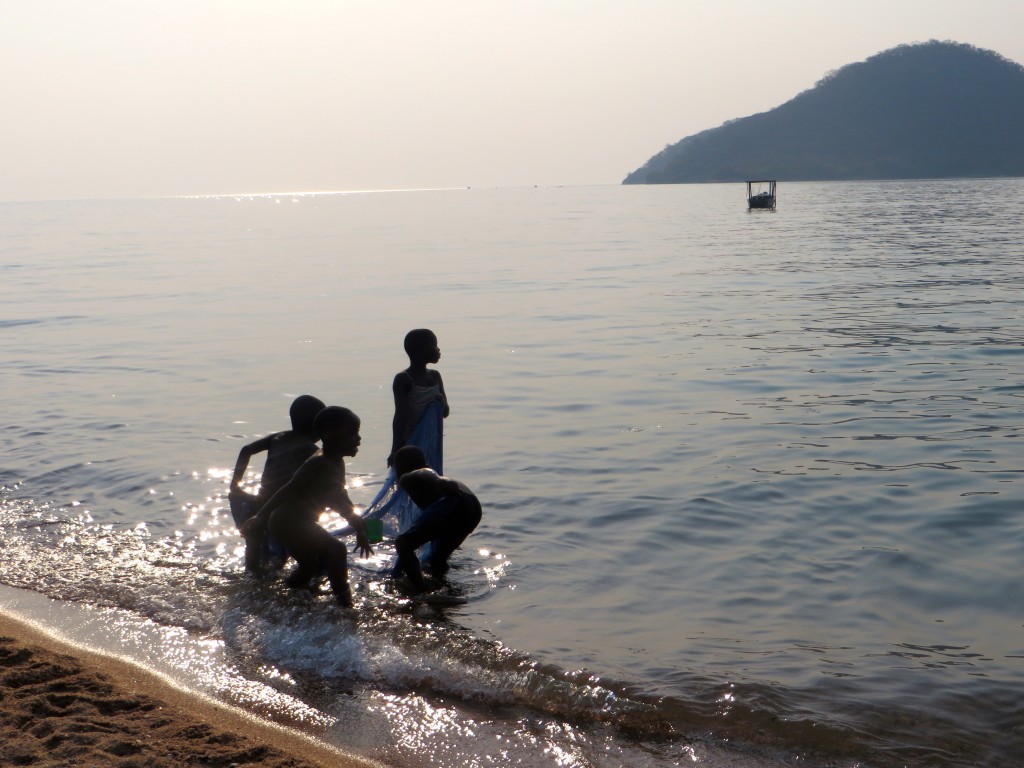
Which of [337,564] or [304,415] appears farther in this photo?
[304,415]

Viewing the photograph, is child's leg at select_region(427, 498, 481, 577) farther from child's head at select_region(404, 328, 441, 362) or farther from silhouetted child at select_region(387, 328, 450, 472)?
child's head at select_region(404, 328, 441, 362)

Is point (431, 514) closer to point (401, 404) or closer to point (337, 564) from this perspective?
point (337, 564)

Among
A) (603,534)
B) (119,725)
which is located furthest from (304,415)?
(119,725)

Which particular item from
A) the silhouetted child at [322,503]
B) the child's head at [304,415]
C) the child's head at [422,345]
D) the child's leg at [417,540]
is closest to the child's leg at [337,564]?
the silhouetted child at [322,503]

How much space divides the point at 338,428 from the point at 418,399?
137cm

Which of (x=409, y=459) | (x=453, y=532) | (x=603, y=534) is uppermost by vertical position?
(x=409, y=459)

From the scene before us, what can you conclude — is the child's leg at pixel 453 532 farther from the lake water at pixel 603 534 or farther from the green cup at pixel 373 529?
the green cup at pixel 373 529

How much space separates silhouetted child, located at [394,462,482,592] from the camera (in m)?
6.83

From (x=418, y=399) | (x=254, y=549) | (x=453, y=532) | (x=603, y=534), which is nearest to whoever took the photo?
(x=453, y=532)

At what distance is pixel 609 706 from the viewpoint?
529cm

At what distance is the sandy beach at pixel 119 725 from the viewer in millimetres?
4301

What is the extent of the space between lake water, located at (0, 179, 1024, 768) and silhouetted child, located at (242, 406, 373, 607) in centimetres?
30

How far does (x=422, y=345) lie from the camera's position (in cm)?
748

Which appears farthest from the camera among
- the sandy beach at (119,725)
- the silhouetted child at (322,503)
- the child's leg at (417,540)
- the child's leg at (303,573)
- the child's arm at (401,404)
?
the child's arm at (401,404)
